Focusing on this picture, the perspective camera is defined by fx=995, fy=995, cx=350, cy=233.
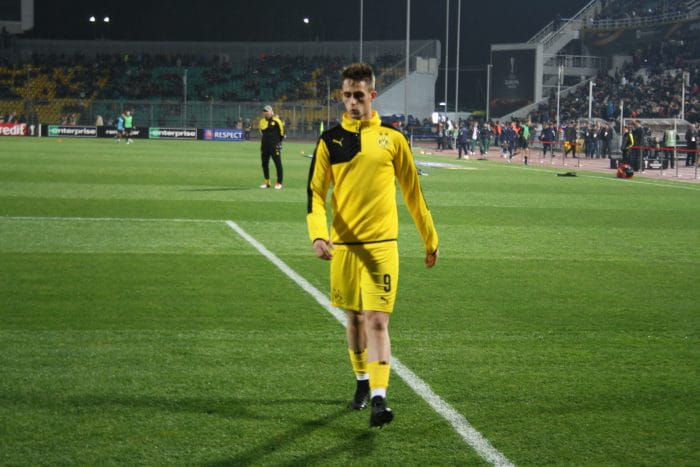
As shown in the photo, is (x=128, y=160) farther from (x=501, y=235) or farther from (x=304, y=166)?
(x=501, y=235)

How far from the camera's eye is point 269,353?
7.52 meters

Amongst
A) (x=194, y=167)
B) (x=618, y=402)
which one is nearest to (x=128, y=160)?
(x=194, y=167)

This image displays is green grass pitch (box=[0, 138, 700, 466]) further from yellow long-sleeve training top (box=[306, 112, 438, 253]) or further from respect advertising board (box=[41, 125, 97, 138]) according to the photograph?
respect advertising board (box=[41, 125, 97, 138])

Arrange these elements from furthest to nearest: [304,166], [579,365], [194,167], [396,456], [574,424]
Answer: [304,166], [194,167], [579,365], [574,424], [396,456]

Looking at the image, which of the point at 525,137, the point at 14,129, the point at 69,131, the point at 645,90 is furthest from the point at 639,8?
the point at 14,129

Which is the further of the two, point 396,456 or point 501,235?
point 501,235

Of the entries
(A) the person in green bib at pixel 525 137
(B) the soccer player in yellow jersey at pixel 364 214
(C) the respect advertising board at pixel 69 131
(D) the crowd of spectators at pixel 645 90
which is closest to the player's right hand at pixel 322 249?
(B) the soccer player in yellow jersey at pixel 364 214

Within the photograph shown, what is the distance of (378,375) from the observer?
5.77m

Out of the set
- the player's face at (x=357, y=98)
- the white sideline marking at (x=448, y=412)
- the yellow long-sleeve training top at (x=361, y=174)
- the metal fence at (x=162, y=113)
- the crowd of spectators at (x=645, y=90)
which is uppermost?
the crowd of spectators at (x=645, y=90)

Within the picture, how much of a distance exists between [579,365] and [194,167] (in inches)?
1099

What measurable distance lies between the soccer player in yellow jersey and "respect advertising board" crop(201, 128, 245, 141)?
6517 centimetres

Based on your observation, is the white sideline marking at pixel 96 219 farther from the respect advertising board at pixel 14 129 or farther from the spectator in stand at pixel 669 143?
the respect advertising board at pixel 14 129

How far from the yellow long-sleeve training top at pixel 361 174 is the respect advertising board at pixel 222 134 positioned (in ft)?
214

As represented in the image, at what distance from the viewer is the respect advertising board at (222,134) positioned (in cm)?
7025
